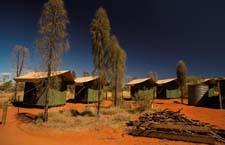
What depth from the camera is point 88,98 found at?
23.9 metres

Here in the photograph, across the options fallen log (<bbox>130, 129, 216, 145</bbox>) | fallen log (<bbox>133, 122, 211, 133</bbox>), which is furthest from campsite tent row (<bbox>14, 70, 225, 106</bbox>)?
fallen log (<bbox>130, 129, 216, 145</bbox>)

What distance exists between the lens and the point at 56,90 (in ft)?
61.5

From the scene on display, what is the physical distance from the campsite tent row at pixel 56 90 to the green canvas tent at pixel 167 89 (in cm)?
1398

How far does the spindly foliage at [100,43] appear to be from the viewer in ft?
44.3

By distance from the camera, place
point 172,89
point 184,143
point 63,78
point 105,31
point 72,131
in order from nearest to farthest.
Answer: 1. point 184,143
2. point 72,131
3. point 105,31
4. point 63,78
5. point 172,89

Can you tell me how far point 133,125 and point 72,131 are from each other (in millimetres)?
3307

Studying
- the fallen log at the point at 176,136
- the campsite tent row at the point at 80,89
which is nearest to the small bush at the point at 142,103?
the campsite tent row at the point at 80,89

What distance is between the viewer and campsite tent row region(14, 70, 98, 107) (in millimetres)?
16969

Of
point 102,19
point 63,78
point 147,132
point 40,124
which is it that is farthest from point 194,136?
point 63,78

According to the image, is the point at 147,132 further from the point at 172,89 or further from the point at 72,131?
the point at 172,89

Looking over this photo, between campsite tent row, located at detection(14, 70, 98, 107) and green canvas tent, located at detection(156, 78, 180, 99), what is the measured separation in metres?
14.0

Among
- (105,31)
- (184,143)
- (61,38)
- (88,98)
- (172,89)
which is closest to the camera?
(184,143)

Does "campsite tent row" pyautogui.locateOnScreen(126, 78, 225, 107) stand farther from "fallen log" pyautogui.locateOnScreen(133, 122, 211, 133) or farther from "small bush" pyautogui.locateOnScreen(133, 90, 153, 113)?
"fallen log" pyautogui.locateOnScreen(133, 122, 211, 133)

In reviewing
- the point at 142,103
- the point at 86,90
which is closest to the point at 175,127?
the point at 142,103
